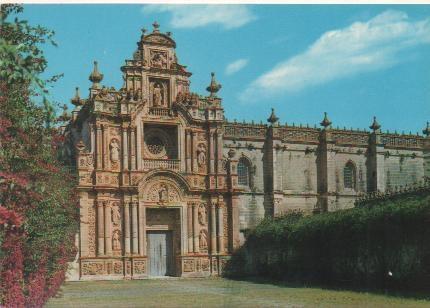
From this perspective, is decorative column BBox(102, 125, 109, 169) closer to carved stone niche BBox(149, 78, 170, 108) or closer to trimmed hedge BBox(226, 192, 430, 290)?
carved stone niche BBox(149, 78, 170, 108)

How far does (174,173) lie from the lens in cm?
3941

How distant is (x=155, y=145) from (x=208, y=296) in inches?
634

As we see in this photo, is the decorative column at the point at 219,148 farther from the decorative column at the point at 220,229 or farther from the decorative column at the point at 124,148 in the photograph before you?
the decorative column at the point at 124,148

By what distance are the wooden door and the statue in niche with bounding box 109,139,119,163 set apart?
17.0ft

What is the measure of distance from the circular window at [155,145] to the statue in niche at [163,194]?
2.45 metres

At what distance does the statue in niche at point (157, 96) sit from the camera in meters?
40.4

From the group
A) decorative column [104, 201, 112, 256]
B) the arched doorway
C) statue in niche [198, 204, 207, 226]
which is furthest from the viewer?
statue in niche [198, 204, 207, 226]

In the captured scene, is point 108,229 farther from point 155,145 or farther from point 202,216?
point 155,145

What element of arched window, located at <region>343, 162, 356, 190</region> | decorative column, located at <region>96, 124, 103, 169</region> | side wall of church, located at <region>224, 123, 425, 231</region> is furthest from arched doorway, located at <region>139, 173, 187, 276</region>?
arched window, located at <region>343, 162, 356, 190</region>

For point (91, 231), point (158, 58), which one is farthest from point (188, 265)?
point (158, 58)

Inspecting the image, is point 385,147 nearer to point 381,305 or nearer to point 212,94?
point 212,94

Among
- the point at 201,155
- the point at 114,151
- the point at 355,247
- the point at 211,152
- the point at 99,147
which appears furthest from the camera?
the point at 211,152

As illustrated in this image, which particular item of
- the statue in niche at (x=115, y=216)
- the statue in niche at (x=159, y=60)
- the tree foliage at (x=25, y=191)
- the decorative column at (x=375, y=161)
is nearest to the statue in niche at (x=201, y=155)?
the statue in niche at (x=159, y=60)

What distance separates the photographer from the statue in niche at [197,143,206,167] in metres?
40.8
